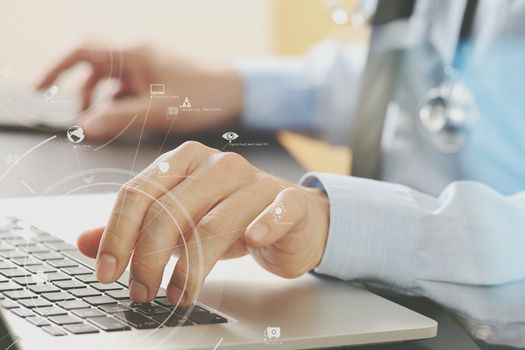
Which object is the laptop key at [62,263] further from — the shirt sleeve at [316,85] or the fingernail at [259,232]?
the shirt sleeve at [316,85]

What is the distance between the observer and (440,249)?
0.49 metres

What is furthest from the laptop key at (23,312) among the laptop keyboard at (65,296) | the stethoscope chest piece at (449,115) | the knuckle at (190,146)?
the stethoscope chest piece at (449,115)

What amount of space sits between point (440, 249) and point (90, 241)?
209mm

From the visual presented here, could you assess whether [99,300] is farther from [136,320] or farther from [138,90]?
[138,90]

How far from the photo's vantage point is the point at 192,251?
1.29 ft

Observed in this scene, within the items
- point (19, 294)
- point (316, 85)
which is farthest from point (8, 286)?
point (316, 85)

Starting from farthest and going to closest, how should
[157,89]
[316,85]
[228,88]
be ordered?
[316,85] < [228,88] < [157,89]

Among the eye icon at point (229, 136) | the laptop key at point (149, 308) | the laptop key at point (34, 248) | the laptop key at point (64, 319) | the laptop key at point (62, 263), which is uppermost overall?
the eye icon at point (229, 136)

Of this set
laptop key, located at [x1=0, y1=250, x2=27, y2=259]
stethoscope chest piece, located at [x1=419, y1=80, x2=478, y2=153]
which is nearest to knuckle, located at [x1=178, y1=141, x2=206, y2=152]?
laptop key, located at [x1=0, y1=250, x2=27, y2=259]

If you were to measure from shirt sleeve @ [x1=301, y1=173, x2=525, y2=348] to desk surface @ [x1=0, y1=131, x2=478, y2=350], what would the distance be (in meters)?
0.04

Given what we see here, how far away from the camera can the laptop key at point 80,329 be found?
0.35m

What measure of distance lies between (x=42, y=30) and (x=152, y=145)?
0.11 metres

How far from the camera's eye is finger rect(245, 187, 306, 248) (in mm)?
403

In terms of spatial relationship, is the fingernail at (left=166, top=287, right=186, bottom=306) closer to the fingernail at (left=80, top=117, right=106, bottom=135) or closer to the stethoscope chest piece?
the fingernail at (left=80, top=117, right=106, bottom=135)
